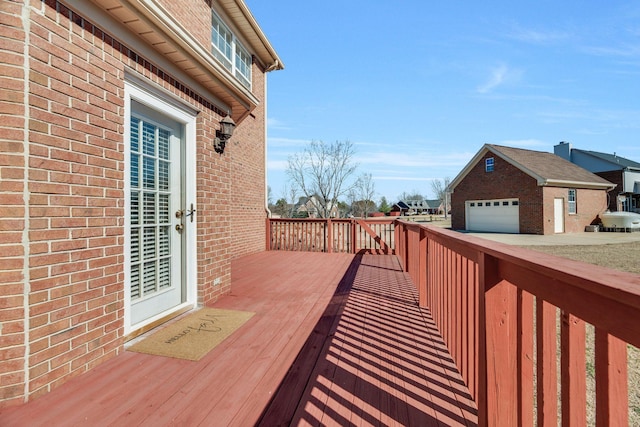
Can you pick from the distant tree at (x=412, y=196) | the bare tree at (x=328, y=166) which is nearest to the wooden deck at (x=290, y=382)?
the bare tree at (x=328, y=166)

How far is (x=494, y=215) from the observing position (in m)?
17.1

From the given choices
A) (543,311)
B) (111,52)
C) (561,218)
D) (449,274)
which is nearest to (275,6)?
(111,52)

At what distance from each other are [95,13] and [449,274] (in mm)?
3290

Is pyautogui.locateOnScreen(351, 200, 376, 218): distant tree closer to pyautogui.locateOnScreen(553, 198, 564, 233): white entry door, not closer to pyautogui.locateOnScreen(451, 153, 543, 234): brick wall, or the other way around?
pyautogui.locateOnScreen(451, 153, 543, 234): brick wall

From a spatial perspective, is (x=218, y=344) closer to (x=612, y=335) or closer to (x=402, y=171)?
(x=612, y=335)

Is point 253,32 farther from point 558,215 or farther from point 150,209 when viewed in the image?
point 558,215

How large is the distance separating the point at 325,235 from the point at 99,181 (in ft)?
20.6

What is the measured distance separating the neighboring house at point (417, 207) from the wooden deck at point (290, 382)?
55.8 metres

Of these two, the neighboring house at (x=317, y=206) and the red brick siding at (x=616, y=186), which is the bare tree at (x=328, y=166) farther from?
the red brick siding at (x=616, y=186)

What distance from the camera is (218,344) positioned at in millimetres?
2463

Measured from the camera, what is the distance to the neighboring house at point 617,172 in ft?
69.0

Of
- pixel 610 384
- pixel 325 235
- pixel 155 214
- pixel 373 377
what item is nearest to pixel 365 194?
pixel 325 235

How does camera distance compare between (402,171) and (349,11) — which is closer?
(349,11)

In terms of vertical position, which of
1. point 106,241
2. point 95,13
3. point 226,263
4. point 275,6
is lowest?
point 226,263
